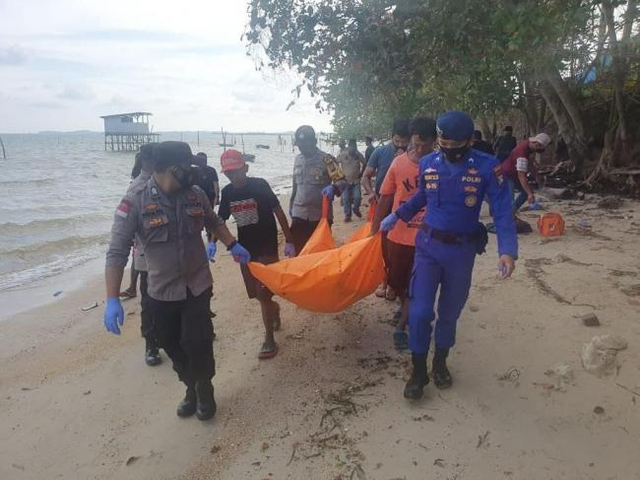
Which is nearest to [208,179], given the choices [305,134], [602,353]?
[305,134]

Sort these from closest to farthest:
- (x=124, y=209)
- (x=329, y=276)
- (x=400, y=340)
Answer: (x=124, y=209)
(x=329, y=276)
(x=400, y=340)

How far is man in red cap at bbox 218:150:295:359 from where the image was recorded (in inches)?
151

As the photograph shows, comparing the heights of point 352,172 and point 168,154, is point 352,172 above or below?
below

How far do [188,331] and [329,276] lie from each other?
3.29 feet

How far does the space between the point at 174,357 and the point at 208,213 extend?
960 millimetres

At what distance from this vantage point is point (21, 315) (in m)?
6.20

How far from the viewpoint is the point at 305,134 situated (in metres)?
4.37

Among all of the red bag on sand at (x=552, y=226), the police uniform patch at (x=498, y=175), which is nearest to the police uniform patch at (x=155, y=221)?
the police uniform patch at (x=498, y=175)

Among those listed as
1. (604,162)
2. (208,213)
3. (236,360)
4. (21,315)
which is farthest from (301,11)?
(604,162)

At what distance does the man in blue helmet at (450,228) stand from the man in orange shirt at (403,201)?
0.45 meters

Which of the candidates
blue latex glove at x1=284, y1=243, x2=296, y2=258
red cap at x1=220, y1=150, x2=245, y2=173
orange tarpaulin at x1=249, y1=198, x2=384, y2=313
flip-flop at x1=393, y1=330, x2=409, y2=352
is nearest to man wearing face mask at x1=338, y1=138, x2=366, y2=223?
blue latex glove at x1=284, y1=243, x2=296, y2=258

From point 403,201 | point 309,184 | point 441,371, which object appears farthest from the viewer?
point 309,184

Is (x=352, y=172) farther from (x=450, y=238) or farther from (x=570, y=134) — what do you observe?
(x=450, y=238)

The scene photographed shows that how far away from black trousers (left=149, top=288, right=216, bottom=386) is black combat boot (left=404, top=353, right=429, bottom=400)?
4.24 ft
